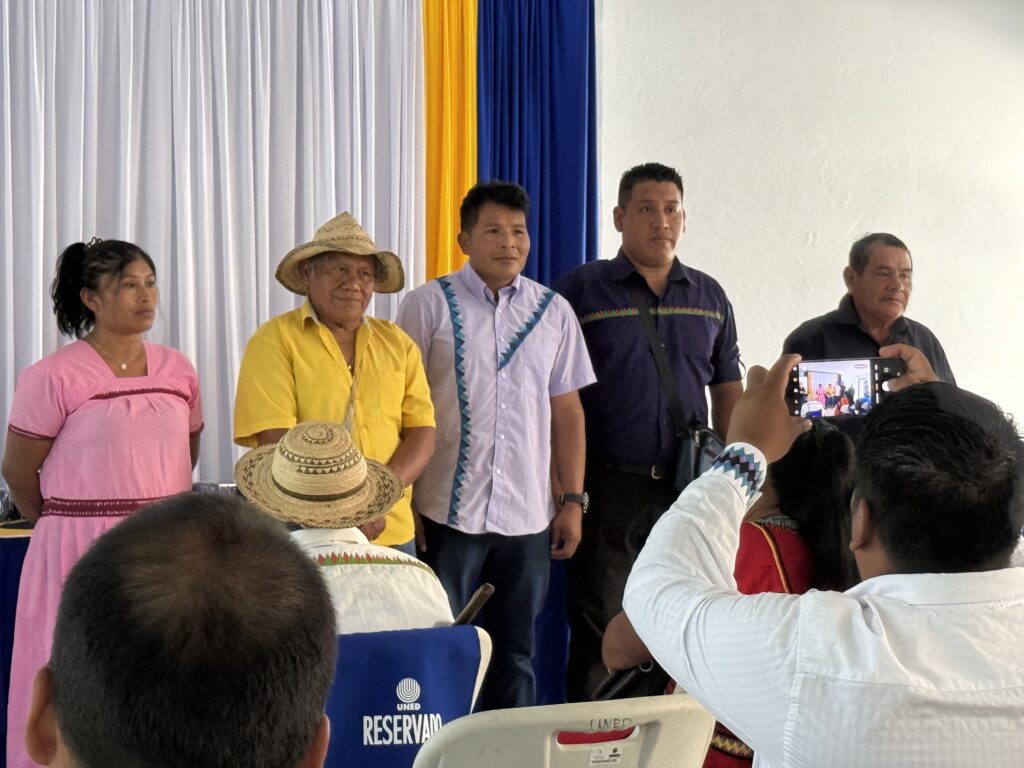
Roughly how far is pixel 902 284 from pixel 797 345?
0.39 meters

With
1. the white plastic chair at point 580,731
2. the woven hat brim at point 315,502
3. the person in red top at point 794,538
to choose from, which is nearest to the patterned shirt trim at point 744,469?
the white plastic chair at point 580,731

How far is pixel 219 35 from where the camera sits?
3697mm

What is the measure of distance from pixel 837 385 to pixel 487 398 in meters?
1.12

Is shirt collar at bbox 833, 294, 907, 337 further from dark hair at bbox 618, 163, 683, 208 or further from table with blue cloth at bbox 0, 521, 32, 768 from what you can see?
table with blue cloth at bbox 0, 521, 32, 768

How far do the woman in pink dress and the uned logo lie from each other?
53.4 inches

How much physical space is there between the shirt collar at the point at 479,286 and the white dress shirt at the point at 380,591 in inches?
61.9

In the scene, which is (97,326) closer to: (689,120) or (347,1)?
(347,1)

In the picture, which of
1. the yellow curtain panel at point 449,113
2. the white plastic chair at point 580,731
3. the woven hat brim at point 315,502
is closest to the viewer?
the white plastic chair at point 580,731

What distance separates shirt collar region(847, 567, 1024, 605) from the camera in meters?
1.10

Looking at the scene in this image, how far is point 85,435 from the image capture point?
266cm

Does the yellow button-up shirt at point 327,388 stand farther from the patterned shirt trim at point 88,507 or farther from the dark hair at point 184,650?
the dark hair at point 184,650

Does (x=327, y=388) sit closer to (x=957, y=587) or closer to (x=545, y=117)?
(x=545, y=117)

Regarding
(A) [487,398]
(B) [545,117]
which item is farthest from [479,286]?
(B) [545,117]

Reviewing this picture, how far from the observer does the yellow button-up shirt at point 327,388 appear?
8.98 ft
